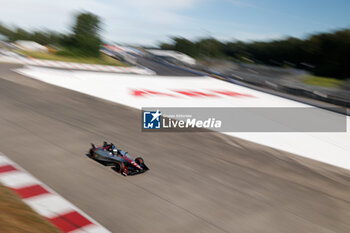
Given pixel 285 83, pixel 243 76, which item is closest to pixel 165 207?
pixel 285 83

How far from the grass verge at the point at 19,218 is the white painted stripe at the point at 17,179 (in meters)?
0.64

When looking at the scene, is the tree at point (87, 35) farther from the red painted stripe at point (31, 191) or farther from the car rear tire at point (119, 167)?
the red painted stripe at point (31, 191)

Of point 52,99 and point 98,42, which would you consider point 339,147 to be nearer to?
point 52,99

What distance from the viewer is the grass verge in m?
4.14

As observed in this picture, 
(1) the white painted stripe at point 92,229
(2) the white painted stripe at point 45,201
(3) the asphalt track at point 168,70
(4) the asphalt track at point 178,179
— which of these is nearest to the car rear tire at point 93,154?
(4) the asphalt track at point 178,179

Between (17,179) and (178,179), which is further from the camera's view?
(178,179)

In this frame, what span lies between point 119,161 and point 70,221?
2.30 metres

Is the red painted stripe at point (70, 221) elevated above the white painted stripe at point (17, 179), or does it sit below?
below

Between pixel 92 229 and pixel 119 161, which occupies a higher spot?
pixel 119 161

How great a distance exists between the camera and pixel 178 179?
23.4ft

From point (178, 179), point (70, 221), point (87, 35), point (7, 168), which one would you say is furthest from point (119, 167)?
point (87, 35)

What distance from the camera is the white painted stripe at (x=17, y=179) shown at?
5.69m

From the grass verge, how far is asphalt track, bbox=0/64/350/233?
0.87m

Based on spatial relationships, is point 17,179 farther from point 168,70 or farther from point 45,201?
point 168,70
